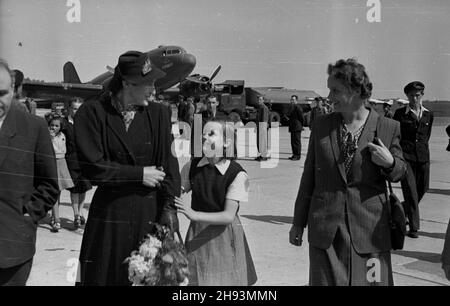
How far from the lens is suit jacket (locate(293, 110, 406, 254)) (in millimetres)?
2789

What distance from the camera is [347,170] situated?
9.22 ft

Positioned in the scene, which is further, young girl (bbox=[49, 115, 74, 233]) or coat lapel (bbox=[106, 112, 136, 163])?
young girl (bbox=[49, 115, 74, 233])

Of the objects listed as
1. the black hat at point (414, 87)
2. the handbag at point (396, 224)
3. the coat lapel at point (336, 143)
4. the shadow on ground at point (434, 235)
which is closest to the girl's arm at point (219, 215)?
the coat lapel at point (336, 143)

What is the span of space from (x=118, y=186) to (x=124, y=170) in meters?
0.10

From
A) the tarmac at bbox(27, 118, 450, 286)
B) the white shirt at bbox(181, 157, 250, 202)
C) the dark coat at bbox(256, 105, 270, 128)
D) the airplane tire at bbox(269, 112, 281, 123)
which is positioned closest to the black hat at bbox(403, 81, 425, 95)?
the tarmac at bbox(27, 118, 450, 286)

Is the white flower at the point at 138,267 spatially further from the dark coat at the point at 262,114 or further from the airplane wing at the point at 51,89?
the dark coat at the point at 262,114

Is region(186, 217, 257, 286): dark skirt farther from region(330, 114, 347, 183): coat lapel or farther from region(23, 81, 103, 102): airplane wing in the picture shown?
region(23, 81, 103, 102): airplane wing

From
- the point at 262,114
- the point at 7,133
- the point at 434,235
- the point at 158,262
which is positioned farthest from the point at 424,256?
the point at 262,114

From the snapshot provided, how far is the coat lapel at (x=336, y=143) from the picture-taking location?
281cm

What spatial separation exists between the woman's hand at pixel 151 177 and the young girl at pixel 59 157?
3626 mm

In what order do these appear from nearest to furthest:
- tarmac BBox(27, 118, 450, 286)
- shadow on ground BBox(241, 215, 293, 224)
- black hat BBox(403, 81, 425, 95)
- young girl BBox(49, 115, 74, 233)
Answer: tarmac BBox(27, 118, 450, 286) → black hat BBox(403, 81, 425, 95) → young girl BBox(49, 115, 74, 233) → shadow on ground BBox(241, 215, 293, 224)

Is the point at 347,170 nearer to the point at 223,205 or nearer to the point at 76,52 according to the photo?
the point at 223,205

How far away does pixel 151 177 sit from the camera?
2.75 metres
